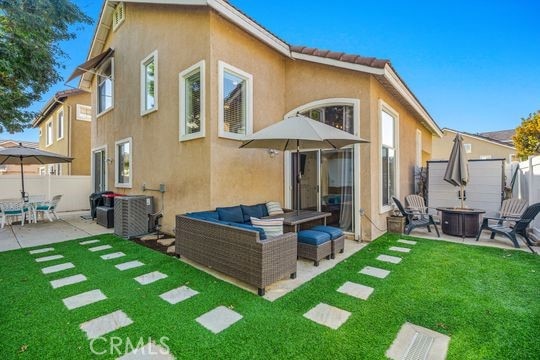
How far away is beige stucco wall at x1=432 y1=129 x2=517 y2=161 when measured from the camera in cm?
2280

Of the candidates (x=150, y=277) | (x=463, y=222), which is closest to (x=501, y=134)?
(x=463, y=222)

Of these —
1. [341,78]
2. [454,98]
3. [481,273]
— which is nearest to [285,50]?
[341,78]

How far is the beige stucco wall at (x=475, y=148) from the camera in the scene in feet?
74.8

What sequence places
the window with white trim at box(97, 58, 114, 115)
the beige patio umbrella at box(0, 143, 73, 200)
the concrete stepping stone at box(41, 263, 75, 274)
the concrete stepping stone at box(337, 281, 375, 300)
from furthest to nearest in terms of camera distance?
the window with white trim at box(97, 58, 114, 115), the beige patio umbrella at box(0, 143, 73, 200), the concrete stepping stone at box(41, 263, 75, 274), the concrete stepping stone at box(337, 281, 375, 300)

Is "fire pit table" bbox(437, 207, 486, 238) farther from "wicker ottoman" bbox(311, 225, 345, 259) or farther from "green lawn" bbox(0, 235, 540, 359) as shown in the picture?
"wicker ottoman" bbox(311, 225, 345, 259)

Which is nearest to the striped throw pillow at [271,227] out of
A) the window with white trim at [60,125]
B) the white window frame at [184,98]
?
the white window frame at [184,98]

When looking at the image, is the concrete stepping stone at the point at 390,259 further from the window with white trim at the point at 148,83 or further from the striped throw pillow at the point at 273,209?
the window with white trim at the point at 148,83

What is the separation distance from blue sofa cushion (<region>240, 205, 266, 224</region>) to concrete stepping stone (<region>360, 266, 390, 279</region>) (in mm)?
2767

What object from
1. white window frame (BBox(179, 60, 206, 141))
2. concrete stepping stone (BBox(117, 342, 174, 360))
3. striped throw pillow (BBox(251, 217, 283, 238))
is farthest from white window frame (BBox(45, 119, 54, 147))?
concrete stepping stone (BBox(117, 342, 174, 360))

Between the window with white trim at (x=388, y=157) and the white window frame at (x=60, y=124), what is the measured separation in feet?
62.1

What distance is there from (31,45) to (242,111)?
7960 mm

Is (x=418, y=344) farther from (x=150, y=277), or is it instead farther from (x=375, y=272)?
(x=150, y=277)

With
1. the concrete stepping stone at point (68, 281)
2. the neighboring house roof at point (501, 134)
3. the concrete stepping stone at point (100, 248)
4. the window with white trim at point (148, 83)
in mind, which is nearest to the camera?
the concrete stepping stone at point (68, 281)

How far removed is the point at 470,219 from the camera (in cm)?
721
